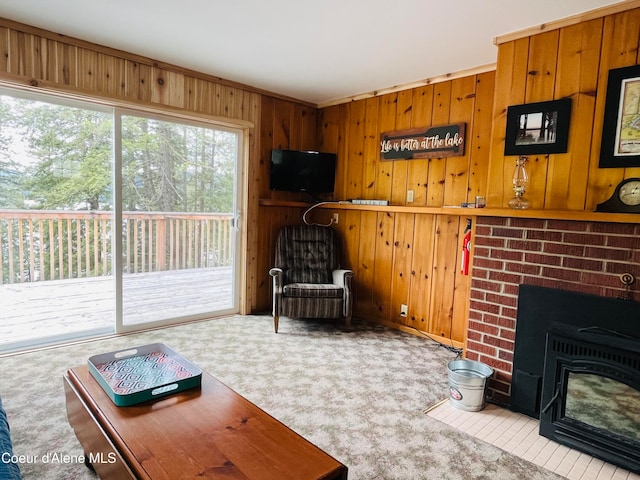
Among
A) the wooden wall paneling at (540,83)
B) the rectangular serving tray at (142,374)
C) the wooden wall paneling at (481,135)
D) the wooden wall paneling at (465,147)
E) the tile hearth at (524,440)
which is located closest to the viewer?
the rectangular serving tray at (142,374)

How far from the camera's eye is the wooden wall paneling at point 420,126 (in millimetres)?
3666

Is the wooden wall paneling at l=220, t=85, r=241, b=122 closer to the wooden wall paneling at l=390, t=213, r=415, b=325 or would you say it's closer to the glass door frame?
the glass door frame

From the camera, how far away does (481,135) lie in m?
3.31

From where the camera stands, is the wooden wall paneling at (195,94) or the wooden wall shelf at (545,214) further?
the wooden wall paneling at (195,94)

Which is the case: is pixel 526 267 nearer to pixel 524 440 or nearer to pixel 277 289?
pixel 524 440

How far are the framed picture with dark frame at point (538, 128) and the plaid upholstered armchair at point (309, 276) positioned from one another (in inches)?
75.7

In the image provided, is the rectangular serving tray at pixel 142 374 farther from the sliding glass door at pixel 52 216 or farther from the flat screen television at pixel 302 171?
the flat screen television at pixel 302 171

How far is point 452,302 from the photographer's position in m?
3.51

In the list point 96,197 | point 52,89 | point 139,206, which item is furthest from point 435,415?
point 52,89

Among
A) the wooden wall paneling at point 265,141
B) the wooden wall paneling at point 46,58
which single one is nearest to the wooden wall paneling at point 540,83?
the wooden wall paneling at point 265,141

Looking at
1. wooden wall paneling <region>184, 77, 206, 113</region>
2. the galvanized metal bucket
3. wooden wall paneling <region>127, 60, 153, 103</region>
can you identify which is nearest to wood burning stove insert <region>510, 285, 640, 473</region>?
the galvanized metal bucket

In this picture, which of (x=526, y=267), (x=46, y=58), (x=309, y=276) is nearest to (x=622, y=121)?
(x=526, y=267)

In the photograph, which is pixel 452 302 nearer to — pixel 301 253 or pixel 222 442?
pixel 301 253

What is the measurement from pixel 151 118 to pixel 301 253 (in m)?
1.97
